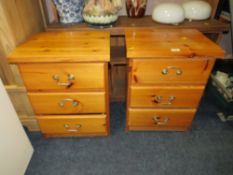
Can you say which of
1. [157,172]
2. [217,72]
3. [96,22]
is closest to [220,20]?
[217,72]

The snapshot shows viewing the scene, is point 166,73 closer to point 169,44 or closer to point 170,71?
point 170,71

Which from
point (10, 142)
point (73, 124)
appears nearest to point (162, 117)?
point (73, 124)

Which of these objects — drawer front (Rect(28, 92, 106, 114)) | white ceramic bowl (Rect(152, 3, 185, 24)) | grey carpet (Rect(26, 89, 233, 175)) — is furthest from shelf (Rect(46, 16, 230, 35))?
grey carpet (Rect(26, 89, 233, 175))

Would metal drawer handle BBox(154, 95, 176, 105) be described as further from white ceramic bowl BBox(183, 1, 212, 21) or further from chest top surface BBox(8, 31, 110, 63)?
white ceramic bowl BBox(183, 1, 212, 21)

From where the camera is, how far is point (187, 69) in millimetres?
862

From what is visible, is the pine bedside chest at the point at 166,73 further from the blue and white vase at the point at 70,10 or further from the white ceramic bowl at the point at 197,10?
the blue and white vase at the point at 70,10

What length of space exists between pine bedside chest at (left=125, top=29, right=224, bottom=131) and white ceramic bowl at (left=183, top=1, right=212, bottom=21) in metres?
0.17

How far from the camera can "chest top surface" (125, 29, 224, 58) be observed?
0.80m

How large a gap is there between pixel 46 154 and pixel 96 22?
900 millimetres

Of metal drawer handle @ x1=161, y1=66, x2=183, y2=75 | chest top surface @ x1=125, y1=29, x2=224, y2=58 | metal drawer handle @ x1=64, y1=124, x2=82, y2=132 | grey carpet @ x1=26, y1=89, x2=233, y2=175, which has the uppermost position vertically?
chest top surface @ x1=125, y1=29, x2=224, y2=58

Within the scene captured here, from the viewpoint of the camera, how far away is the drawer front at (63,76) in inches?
32.0

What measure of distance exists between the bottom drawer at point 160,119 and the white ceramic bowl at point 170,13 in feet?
1.88

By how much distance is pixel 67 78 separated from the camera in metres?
0.85

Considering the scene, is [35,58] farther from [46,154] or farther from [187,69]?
[187,69]
